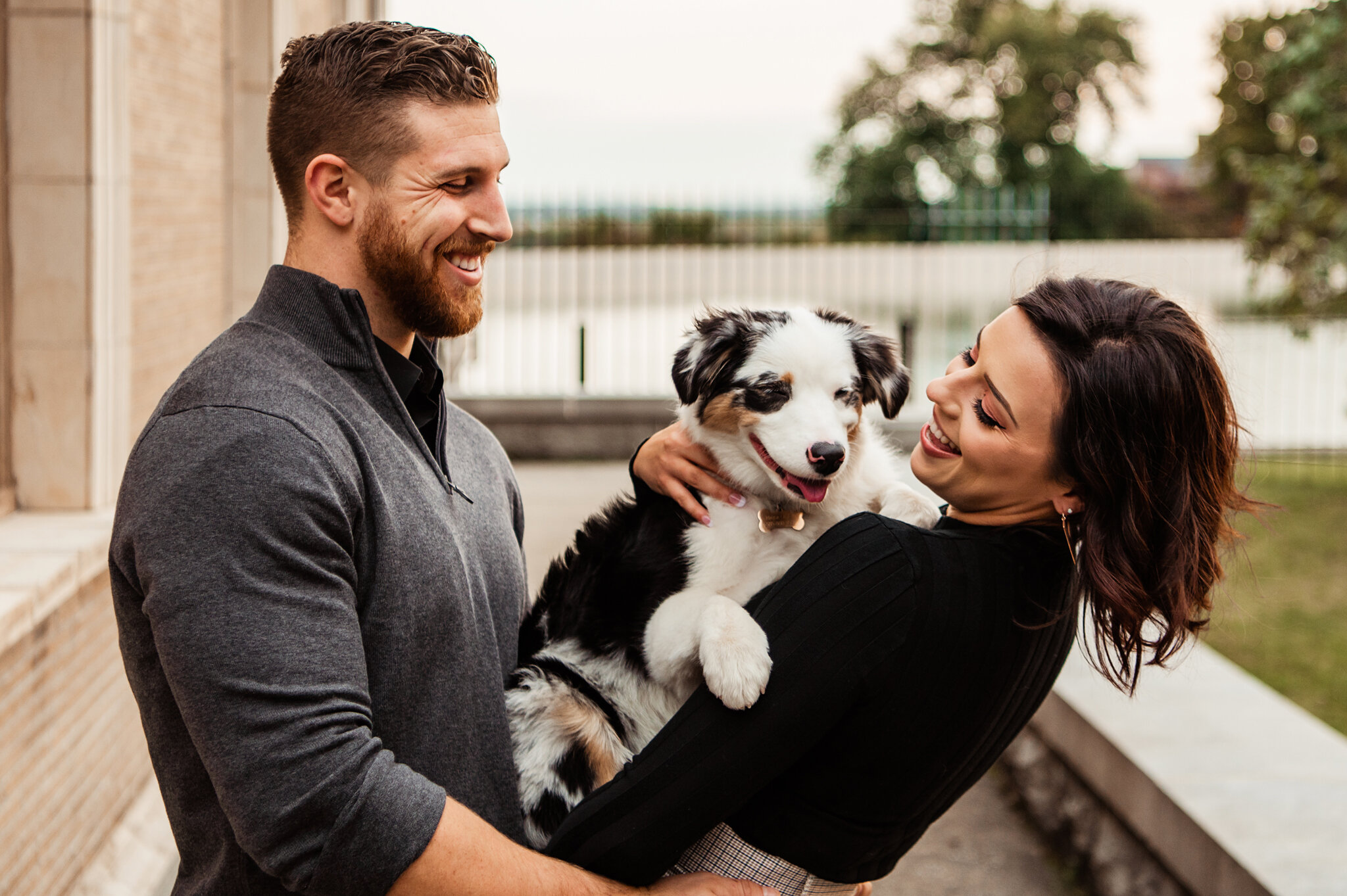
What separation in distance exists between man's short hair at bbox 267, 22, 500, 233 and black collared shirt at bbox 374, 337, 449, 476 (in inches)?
11.6

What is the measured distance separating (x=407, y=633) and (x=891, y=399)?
1.60 meters

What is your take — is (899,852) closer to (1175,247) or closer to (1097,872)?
(1097,872)

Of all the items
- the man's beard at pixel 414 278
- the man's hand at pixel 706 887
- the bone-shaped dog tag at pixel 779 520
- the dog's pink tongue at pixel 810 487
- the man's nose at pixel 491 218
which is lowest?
the man's hand at pixel 706 887

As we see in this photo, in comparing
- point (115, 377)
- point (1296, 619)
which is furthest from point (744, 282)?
point (115, 377)

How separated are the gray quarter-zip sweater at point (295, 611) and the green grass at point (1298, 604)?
3.99m

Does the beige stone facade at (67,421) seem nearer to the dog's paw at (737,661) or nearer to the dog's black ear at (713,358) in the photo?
the dog's black ear at (713,358)

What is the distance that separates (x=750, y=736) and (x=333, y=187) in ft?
3.69

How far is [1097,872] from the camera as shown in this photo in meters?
4.28

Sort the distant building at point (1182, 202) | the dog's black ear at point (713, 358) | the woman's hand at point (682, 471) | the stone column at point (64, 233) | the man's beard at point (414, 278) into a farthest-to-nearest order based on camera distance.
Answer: the distant building at point (1182, 202) → the stone column at point (64, 233) → the dog's black ear at point (713, 358) → the woman's hand at point (682, 471) → the man's beard at point (414, 278)

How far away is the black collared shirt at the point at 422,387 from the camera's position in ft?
6.40

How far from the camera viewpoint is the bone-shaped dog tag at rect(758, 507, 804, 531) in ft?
8.66

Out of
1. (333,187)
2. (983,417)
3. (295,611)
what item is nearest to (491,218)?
(333,187)

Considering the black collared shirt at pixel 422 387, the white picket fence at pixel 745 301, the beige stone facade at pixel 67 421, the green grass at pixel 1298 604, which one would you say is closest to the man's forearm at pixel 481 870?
the black collared shirt at pixel 422 387

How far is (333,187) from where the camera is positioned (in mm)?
1871
